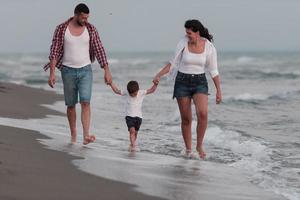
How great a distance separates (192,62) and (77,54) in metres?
1.32

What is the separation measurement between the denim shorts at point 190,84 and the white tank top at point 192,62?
6cm

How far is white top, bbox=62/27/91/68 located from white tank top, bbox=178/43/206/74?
1.11 meters

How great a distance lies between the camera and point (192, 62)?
25.8 ft

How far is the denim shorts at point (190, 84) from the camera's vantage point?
311 inches

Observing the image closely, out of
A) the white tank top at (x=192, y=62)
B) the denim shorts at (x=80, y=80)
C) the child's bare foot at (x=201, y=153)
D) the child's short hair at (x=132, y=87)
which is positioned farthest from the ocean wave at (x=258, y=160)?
the denim shorts at (x=80, y=80)

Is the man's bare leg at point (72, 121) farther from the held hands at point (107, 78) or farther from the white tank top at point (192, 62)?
the white tank top at point (192, 62)

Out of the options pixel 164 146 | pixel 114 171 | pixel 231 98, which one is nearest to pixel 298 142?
pixel 164 146

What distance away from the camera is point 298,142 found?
9.56m

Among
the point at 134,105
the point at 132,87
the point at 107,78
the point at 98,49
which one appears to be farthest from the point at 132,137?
the point at 98,49

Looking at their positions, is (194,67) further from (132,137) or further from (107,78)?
(132,137)

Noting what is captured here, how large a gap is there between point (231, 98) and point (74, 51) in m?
12.5

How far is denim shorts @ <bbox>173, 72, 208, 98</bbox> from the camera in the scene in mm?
7895

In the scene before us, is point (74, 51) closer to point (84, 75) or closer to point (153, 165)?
point (84, 75)

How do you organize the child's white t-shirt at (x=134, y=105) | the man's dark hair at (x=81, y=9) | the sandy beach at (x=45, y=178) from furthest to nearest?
the child's white t-shirt at (x=134, y=105), the man's dark hair at (x=81, y=9), the sandy beach at (x=45, y=178)
